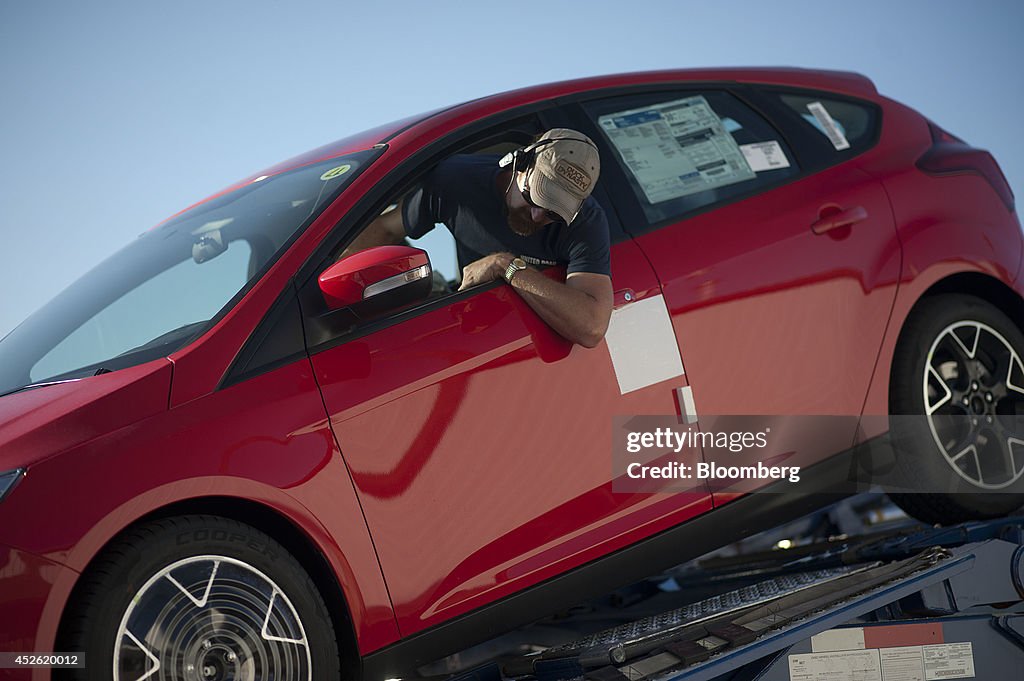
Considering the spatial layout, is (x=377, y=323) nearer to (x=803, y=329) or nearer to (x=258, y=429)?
(x=258, y=429)

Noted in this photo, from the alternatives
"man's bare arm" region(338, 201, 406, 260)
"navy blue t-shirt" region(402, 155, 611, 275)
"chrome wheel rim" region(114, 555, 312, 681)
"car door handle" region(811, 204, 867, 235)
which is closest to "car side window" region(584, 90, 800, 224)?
"car door handle" region(811, 204, 867, 235)

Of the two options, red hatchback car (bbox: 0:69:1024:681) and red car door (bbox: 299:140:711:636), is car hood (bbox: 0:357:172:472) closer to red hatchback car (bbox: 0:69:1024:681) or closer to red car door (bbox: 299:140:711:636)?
red hatchback car (bbox: 0:69:1024:681)

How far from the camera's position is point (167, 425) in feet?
7.08

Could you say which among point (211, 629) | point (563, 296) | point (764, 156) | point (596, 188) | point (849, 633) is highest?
point (764, 156)

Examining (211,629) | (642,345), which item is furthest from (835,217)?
(211,629)

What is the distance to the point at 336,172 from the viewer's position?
273 centimetres

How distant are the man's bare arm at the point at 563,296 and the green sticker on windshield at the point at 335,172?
0.43m

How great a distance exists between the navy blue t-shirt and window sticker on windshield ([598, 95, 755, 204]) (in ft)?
1.04

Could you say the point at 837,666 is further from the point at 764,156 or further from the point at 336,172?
the point at 336,172

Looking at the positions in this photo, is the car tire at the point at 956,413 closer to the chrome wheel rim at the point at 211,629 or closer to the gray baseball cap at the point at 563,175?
the gray baseball cap at the point at 563,175

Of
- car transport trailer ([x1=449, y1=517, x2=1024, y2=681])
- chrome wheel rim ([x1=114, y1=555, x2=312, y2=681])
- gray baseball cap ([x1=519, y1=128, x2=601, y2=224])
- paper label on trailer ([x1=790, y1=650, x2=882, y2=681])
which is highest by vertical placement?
gray baseball cap ([x1=519, y1=128, x2=601, y2=224])

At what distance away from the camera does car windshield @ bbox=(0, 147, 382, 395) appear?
243 centimetres

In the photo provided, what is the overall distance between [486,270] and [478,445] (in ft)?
1.60

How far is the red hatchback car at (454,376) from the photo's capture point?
6.89 ft
